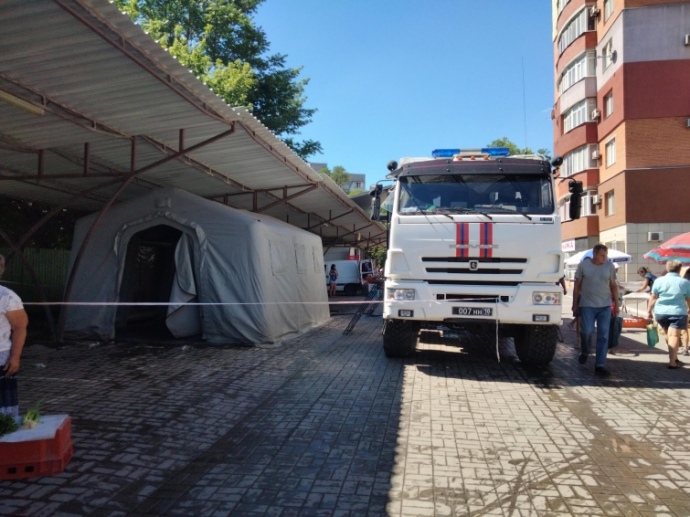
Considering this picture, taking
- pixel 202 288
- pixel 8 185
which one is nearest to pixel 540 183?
pixel 202 288

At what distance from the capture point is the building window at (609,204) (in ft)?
85.0

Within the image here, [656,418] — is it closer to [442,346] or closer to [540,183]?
[540,183]

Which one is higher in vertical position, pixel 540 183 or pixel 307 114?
pixel 307 114

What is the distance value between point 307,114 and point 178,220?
58.2 ft

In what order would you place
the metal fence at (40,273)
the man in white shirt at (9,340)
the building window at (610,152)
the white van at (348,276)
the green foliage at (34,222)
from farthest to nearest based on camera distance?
the white van at (348,276) < the building window at (610,152) < the metal fence at (40,273) < the green foliage at (34,222) < the man in white shirt at (9,340)

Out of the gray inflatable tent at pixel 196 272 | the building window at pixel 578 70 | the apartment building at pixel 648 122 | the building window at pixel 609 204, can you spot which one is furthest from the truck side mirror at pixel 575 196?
the building window at pixel 578 70

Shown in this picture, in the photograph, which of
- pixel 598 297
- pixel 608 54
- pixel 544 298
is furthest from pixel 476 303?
pixel 608 54

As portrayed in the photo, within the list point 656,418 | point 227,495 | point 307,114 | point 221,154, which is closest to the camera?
point 227,495

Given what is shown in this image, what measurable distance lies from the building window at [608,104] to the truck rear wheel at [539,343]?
21.8m

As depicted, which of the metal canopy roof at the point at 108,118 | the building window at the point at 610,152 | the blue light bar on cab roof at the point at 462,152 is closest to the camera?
the metal canopy roof at the point at 108,118

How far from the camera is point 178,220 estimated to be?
10.2 meters

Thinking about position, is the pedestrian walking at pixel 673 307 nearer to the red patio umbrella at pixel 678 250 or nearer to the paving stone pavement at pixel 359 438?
the paving stone pavement at pixel 359 438

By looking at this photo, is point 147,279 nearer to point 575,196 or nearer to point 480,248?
point 480,248

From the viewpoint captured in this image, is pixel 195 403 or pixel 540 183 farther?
pixel 540 183
